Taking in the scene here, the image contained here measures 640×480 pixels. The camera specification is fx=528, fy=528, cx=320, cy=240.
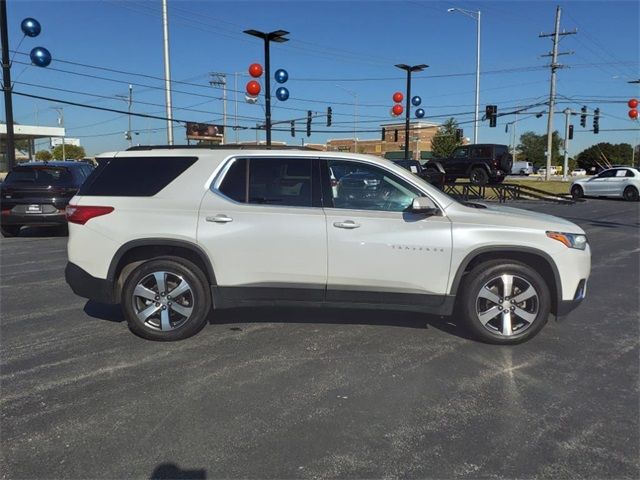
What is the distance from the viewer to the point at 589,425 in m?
3.36

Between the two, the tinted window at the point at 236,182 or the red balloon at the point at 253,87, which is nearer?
the tinted window at the point at 236,182

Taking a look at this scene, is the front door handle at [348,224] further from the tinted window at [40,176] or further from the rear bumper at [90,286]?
the tinted window at [40,176]

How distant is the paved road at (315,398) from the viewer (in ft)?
9.66

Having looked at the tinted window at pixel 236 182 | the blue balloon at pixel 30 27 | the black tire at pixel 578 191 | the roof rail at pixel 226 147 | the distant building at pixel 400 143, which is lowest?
the black tire at pixel 578 191

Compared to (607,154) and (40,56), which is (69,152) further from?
(607,154)

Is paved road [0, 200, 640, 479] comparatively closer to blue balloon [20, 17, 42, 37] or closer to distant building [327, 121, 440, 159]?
blue balloon [20, 17, 42, 37]

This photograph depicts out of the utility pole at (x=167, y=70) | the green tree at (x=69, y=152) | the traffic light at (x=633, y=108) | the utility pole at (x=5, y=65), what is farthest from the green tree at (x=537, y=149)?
the utility pole at (x=5, y=65)

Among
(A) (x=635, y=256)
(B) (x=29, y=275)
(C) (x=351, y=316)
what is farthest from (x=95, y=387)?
(A) (x=635, y=256)

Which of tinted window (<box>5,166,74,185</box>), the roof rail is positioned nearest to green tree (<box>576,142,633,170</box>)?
tinted window (<box>5,166,74,185</box>)

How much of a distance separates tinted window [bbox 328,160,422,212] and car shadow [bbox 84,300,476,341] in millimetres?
1101

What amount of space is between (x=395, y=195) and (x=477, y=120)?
1563 inches

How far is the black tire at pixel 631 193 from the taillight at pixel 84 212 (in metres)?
26.3

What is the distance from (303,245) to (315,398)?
1405mm

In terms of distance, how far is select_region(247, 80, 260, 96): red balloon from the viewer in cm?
1789
